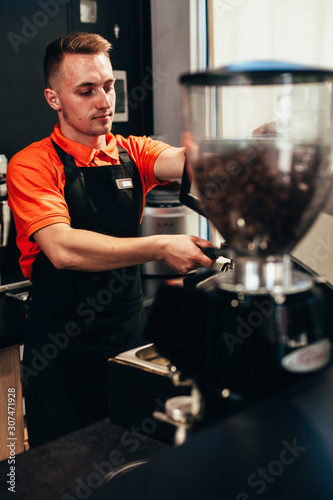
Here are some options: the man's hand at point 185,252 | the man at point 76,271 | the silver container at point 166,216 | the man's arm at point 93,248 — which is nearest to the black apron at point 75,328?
the man at point 76,271

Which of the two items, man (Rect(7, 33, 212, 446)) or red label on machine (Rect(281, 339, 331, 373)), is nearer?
red label on machine (Rect(281, 339, 331, 373))

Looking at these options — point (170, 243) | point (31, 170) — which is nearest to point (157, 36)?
point (31, 170)

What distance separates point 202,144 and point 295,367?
31 centimetres

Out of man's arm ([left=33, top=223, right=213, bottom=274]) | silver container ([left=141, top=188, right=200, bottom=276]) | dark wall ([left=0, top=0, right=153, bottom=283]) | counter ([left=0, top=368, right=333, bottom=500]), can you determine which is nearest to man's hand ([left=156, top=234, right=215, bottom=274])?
man's arm ([left=33, top=223, right=213, bottom=274])

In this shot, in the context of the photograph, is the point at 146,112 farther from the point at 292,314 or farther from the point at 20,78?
the point at 292,314

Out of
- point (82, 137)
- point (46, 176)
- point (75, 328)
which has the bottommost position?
point (75, 328)

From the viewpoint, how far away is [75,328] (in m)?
1.72

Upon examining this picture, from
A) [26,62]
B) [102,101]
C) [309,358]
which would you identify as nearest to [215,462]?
[309,358]

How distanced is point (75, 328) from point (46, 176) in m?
0.47

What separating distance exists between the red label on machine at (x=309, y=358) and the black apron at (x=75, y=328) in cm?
107

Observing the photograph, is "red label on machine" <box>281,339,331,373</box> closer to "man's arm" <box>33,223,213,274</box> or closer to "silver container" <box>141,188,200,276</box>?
"man's arm" <box>33,223,213,274</box>

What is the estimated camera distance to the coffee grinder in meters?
0.69

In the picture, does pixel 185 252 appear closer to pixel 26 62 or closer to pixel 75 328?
pixel 75 328

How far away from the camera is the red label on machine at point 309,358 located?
0.70m
